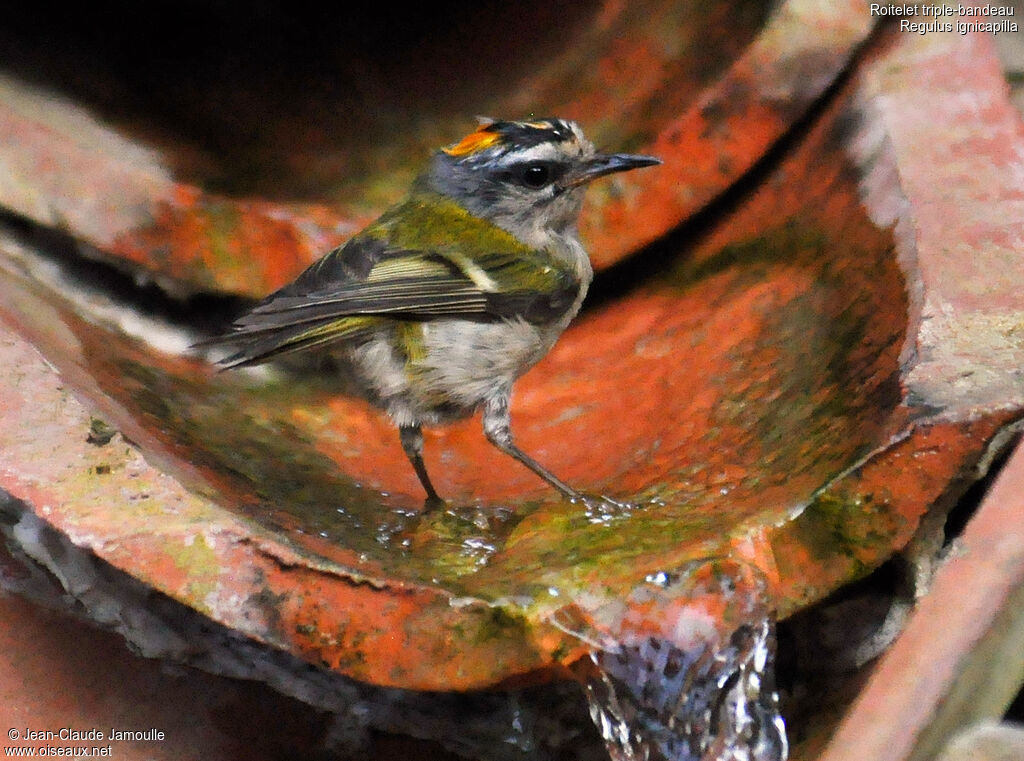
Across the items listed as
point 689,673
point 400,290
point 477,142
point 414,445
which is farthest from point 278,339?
point 689,673

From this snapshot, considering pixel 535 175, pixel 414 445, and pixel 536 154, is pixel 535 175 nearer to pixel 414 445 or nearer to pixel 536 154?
pixel 536 154

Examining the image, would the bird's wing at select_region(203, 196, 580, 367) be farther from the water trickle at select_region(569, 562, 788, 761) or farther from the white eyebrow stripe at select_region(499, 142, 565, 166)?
the water trickle at select_region(569, 562, 788, 761)

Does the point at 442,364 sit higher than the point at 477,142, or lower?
lower

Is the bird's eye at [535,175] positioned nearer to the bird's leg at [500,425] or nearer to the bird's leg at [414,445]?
the bird's leg at [500,425]

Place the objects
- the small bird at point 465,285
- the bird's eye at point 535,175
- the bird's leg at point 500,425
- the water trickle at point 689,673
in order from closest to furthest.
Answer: the water trickle at point 689,673 → the small bird at point 465,285 → the bird's leg at point 500,425 → the bird's eye at point 535,175

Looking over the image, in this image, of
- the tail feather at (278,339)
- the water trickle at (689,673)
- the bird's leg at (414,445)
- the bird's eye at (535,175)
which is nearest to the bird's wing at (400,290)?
the tail feather at (278,339)

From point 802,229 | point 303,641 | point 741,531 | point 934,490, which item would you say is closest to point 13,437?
point 303,641

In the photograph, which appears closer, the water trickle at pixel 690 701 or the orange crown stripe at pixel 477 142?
the water trickle at pixel 690 701

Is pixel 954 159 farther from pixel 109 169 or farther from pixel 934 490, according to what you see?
pixel 109 169
